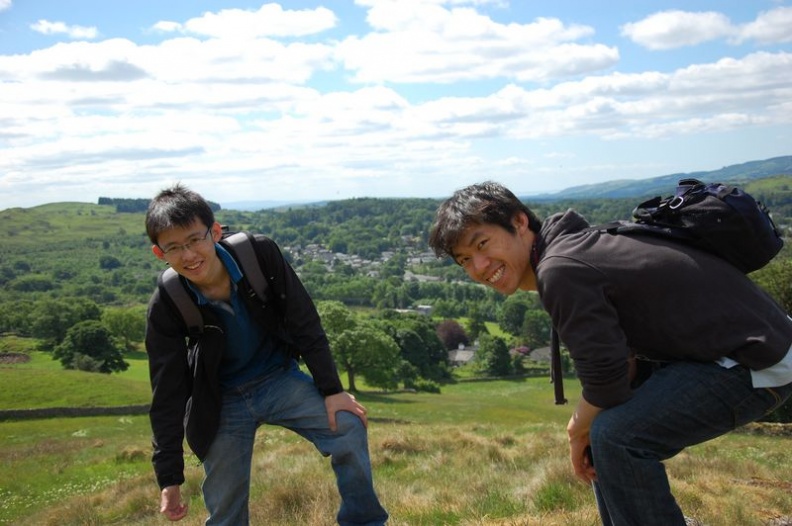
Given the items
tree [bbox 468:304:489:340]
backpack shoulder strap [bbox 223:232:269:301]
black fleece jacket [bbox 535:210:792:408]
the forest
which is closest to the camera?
black fleece jacket [bbox 535:210:792:408]

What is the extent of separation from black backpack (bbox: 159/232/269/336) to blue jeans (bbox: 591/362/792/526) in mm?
2509

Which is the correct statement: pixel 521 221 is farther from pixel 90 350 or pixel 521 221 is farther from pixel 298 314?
pixel 90 350

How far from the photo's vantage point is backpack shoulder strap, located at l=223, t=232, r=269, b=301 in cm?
429

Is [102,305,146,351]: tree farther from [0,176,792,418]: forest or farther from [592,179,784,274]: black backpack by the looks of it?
[592,179,784,274]: black backpack

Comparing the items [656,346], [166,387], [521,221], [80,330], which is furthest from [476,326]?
[656,346]

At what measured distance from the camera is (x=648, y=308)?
9.40 feet

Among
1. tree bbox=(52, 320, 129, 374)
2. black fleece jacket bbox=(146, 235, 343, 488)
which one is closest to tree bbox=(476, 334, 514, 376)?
tree bbox=(52, 320, 129, 374)

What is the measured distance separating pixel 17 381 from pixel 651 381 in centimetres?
4033

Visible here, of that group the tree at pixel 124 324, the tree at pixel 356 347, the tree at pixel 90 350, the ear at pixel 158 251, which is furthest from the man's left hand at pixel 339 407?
the tree at pixel 124 324

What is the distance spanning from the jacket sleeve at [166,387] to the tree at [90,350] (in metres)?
53.4

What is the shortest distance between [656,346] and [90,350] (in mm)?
59015

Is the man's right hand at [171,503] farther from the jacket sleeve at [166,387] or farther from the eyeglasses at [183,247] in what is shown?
the eyeglasses at [183,247]

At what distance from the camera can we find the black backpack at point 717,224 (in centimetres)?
287

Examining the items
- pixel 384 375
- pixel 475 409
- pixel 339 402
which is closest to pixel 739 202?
pixel 339 402
